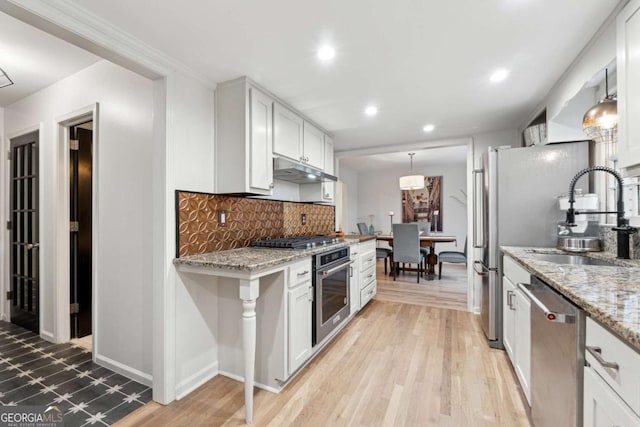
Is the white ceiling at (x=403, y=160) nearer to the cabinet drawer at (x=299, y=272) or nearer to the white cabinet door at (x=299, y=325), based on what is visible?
the cabinet drawer at (x=299, y=272)

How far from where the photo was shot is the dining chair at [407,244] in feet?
15.4

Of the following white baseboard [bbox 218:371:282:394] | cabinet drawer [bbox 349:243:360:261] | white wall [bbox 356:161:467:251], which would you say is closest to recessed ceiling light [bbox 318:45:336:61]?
cabinet drawer [bbox 349:243:360:261]

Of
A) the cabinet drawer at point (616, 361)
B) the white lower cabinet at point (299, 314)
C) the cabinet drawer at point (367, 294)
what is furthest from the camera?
the cabinet drawer at point (367, 294)

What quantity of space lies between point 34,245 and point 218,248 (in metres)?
2.05

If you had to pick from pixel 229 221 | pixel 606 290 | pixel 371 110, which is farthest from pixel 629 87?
pixel 229 221

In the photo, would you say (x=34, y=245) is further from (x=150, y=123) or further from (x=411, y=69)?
(x=411, y=69)

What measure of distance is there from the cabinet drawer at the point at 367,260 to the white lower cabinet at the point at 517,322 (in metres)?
1.44

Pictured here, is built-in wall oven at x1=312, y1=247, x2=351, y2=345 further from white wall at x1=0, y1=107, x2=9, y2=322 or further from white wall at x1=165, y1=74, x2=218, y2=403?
white wall at x1=0, y1=107, x2=9, y2=322

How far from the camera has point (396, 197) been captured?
23.5 feet

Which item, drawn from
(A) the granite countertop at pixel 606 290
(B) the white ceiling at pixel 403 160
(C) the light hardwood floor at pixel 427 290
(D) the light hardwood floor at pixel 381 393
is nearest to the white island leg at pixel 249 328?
(D) the light hardwood floor at pixel 381 393

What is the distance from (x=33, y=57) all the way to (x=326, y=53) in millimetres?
2158

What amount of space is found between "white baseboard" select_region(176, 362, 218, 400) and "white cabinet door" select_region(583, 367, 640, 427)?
78.8 inches

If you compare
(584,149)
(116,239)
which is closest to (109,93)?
(116,239)

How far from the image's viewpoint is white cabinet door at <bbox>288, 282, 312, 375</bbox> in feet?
6.16
